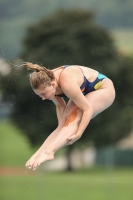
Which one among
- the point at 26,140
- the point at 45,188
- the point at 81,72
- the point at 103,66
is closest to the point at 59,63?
the point at 103,66

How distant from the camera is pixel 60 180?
13.5 metres

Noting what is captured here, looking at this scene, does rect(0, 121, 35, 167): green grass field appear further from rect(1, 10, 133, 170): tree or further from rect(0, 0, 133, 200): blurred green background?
rect(1, 10, 133, 170): tree

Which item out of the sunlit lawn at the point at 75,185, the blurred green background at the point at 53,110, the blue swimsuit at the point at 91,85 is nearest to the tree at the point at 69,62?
the blurred green background at the point at 53,110

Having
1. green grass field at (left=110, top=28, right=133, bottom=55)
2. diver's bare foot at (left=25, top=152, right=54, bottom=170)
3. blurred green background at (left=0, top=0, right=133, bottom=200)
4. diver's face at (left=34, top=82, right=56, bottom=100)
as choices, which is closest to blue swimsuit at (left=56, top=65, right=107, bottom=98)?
diver's face at (left=34, top=82, right=56, bottom=100)

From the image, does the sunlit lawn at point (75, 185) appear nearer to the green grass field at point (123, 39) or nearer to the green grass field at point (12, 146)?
the green grass field at point (12, 146)

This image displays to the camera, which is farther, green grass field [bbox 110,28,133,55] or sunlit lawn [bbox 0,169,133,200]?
green grass field [bbox 110,28,133,55]

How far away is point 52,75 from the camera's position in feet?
17.4

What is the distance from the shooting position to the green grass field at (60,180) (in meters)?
13.1

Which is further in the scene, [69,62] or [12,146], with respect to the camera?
[12,146]

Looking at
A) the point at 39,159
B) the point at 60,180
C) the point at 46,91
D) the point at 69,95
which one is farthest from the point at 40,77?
the point at 60,180

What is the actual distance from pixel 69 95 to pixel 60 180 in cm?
846

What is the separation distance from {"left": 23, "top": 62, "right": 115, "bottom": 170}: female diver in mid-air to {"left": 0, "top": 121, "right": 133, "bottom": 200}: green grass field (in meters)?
7.29

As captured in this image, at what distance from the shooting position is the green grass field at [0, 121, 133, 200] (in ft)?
42.9

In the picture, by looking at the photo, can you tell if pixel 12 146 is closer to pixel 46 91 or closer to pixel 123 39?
pixel 123 39
